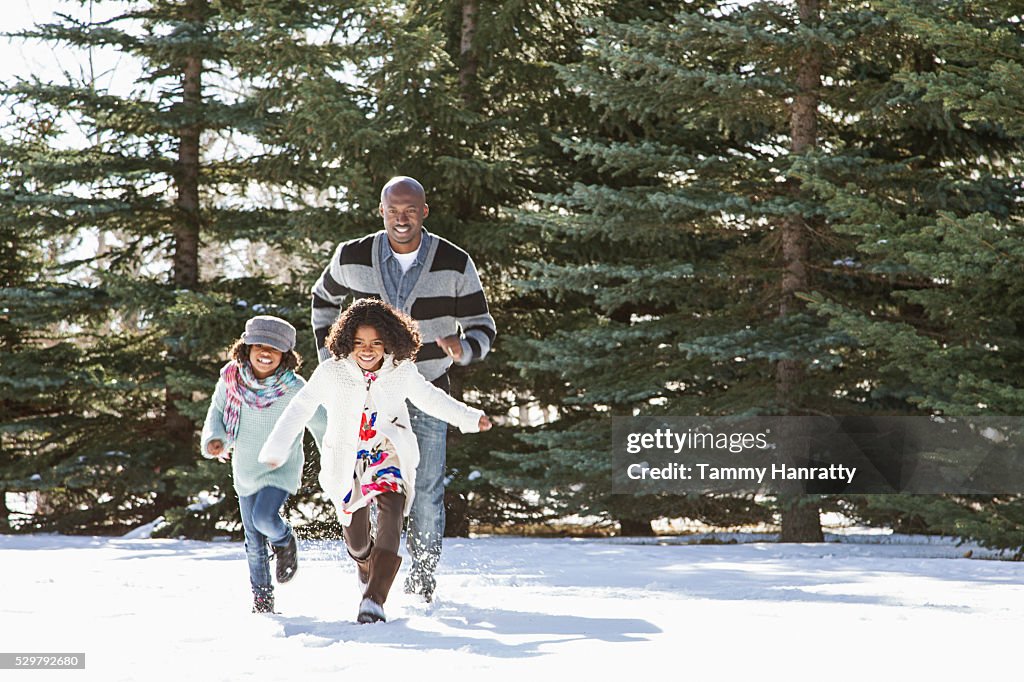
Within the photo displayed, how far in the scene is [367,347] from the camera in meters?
4.61

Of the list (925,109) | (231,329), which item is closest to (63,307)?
(231,329)

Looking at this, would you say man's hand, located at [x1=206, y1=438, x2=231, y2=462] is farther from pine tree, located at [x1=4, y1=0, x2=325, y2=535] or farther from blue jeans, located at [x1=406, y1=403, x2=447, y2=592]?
pine tree, located at [x1=4, y1=0, x2=325, y2=535]

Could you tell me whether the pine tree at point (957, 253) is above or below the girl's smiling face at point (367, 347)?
above

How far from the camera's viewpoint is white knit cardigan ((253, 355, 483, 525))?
4.61 m

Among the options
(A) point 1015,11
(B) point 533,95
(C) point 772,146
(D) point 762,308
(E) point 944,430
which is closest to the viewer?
(A) point 1015,11

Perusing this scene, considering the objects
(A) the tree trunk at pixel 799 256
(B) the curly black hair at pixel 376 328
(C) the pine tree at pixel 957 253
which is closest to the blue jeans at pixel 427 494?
(B) the curly black hair at pixel 376 328

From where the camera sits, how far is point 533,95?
12852mm

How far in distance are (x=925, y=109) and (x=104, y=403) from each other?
30.8ft

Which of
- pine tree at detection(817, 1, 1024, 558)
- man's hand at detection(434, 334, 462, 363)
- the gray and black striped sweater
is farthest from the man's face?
pine tree at detection(817, 1, 1024, 558)

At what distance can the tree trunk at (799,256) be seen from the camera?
408 inches

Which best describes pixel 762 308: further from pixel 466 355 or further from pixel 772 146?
pixel 466 355

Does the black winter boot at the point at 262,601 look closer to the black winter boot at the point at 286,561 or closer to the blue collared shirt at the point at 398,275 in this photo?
the black winter boot at the point at 286,561

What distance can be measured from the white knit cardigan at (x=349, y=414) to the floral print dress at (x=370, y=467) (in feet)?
0.08

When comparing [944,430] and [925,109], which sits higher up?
[925,109]
